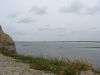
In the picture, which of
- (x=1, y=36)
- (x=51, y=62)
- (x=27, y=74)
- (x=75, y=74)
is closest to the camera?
(x=75, y=74)

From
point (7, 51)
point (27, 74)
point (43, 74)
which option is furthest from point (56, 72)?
point (7, 51)

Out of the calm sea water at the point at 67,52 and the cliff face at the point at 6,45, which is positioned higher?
the cliff face at the point at 6,45

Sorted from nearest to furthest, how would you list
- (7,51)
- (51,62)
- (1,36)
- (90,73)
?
(90,73) → (51,62) → (7,51) → (1,36)

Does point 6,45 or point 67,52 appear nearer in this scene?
point 6,45

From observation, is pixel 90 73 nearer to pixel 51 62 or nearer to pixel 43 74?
pixel 43 74

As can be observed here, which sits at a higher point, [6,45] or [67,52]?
[6,45]

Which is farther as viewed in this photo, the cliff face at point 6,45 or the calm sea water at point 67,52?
the calm sea water at point 67,52

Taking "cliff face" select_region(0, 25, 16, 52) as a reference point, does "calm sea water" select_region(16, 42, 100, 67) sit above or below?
below

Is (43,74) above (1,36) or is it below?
below

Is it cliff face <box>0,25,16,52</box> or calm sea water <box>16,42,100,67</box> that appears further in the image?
calm sea water <box>16,42,100,67</box>

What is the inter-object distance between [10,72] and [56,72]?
1758 millimetres

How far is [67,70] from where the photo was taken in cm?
861

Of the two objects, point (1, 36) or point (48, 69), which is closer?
point (48, 69)

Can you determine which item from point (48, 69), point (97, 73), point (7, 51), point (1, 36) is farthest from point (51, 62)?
point (1, 36)
